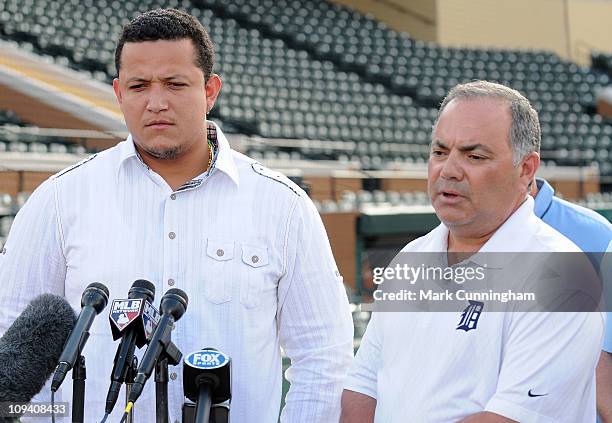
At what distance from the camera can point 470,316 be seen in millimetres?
2320

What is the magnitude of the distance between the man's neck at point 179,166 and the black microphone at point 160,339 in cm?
78

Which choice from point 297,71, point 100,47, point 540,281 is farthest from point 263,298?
point 297,71

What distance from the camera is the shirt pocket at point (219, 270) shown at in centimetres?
267

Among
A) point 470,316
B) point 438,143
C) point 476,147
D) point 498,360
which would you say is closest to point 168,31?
point 438,143

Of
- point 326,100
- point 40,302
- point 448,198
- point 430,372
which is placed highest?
point 326,100

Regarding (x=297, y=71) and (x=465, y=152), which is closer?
(x=465, y=152)

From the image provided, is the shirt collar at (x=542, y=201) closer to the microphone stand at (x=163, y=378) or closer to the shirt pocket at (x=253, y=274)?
the shirt pocket at (x=253, y=274)

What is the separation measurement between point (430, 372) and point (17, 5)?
49.6ft

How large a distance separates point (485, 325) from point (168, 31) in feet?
3.86

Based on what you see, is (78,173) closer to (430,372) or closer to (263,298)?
(263,298)

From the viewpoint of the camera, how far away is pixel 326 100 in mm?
17000

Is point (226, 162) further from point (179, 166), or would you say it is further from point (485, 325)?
point (485, 325)

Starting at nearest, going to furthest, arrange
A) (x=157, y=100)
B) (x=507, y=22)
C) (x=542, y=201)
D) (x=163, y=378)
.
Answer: (x=163, y=378), (x=157, y=100), (x=542, y=201), (x=507, y=22)

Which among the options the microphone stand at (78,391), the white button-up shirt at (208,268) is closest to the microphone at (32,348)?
the microphone stand at (78,391)
